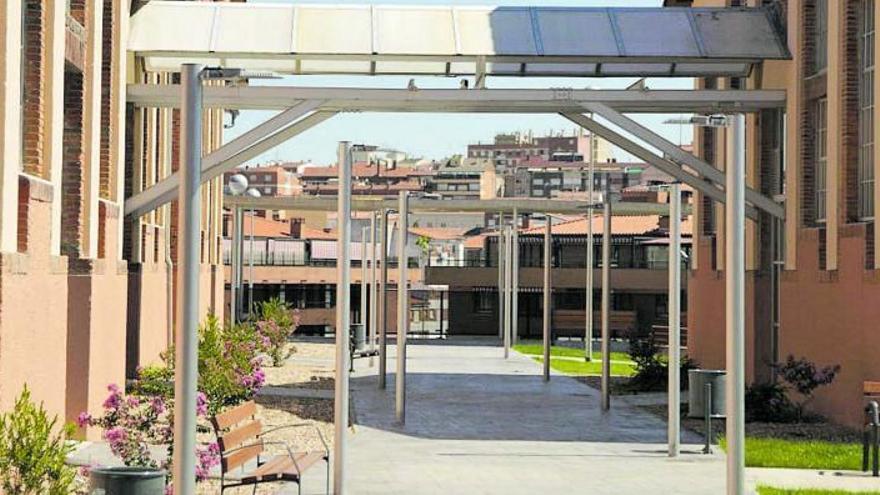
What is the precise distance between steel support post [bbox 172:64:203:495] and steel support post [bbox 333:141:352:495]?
216 inches

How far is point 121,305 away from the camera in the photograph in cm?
2341

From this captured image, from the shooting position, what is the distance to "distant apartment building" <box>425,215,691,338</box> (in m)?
59.6

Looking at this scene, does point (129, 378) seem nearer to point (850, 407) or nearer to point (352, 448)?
point (352, 448)

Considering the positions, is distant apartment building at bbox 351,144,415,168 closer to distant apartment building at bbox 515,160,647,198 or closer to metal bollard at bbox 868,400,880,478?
metal bollard at bbox 868,400,880,478

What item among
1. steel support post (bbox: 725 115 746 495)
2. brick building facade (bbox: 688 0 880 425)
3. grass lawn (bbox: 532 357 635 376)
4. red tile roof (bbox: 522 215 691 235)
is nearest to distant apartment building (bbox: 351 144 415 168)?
steel support post (bbox: 725 115 746 495)

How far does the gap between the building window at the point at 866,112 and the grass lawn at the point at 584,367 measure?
38.3 ft

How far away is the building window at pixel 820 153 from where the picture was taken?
26781mm

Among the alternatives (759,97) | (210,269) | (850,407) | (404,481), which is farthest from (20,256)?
(210,269)

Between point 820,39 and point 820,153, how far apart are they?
209 cm

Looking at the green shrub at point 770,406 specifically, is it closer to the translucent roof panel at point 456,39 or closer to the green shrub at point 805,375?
the green shrub at point 805,375

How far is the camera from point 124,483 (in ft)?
37.9

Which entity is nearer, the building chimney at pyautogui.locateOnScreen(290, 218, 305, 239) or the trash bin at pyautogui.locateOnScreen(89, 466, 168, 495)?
the trash bin at pyautogui.locateOnScreen(89, 466, 168, 495)

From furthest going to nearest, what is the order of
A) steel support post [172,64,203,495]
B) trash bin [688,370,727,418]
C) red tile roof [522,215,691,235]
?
red tile roof [522,215,691,235]
trash bin [688,370,727,418]
steel support post [172,64,203,495]

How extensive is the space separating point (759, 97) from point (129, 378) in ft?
39.5
